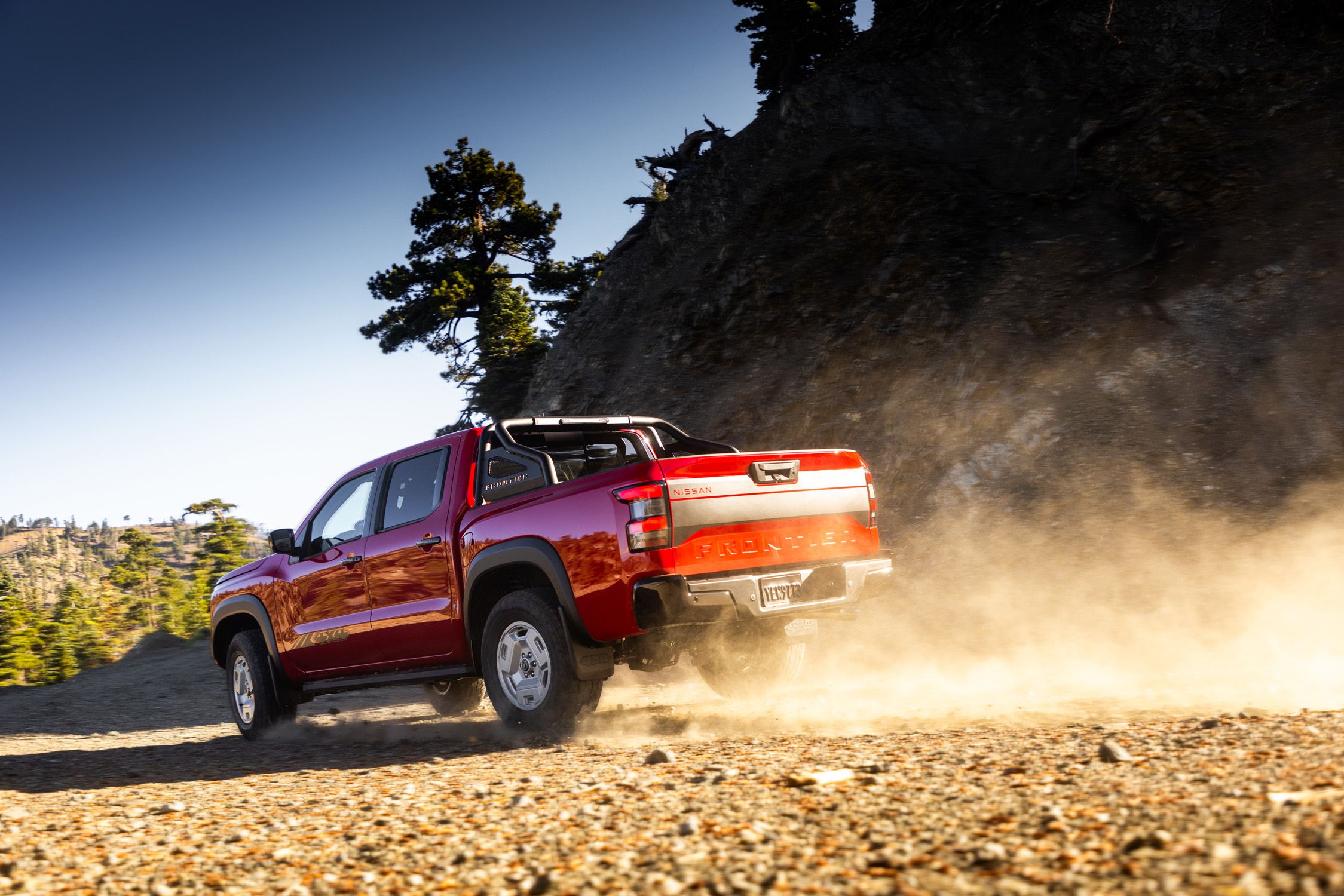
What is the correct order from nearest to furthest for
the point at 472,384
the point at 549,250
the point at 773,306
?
the point at 773,306 < the point at 472,384 < the point at 549,250

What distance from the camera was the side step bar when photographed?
6176mm

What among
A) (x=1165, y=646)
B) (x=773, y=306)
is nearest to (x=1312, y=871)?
(x=1165, y=646)

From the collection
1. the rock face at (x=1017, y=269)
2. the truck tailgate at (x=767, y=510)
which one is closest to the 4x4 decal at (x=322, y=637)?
the truck tailgate at (x=767, y=510)

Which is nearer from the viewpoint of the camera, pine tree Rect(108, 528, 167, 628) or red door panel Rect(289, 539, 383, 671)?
red door panel Rect(289, 539, 383, 671)

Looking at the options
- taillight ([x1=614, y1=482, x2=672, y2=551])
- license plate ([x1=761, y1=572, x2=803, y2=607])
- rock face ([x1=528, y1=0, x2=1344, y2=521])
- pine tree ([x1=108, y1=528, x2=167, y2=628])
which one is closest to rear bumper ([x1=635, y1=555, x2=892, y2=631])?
license plate ([x1=761, y1=572, x2=803, y2=607])

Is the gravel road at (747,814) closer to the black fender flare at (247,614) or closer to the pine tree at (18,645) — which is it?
the black fender flare at (247,614)

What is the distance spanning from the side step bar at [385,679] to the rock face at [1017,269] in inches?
258

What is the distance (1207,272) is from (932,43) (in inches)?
450

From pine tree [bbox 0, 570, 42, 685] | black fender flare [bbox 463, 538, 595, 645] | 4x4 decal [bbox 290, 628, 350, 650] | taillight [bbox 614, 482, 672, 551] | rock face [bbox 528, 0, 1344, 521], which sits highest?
rock face [bbox 528, 0, 1344, 521]

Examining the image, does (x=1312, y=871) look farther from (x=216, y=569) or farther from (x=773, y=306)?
(x=216, y=569)

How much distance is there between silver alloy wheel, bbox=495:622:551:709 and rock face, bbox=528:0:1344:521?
6.49 meters

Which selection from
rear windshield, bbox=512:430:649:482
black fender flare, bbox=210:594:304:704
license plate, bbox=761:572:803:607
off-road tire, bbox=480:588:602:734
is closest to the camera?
license plate, bbox=761:572:803:607

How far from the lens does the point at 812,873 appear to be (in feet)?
8.21

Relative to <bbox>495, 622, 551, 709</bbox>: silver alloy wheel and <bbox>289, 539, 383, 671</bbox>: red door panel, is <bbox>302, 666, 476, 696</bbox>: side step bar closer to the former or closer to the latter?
<bbox>289, 539, 383, 671</bbox>: red door panel
